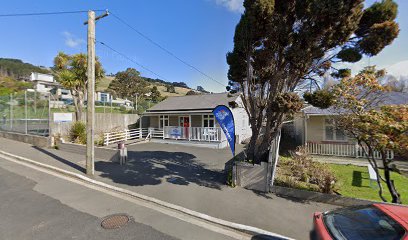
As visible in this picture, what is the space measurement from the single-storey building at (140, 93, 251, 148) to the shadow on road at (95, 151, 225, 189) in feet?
14.8

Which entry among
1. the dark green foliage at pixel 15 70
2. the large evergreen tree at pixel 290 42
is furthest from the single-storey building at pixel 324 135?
the dark green foliage at pixel 15 70

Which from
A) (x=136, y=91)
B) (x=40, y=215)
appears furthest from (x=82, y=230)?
(x=136, y=91)

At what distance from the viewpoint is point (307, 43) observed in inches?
235

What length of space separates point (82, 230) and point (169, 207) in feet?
7.12

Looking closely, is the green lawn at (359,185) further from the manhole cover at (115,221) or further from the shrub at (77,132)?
the shrub at (77,132)

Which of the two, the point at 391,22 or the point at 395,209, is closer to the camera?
the point at 395,209

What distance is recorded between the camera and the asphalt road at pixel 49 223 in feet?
14.5

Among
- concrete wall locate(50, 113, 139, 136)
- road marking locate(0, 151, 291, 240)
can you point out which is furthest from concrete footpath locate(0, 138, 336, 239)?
concrete wall locate(50, 113, 139, 136)

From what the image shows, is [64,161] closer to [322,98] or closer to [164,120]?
[164,120]

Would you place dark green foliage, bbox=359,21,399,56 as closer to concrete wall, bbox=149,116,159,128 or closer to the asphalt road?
the asphalt road

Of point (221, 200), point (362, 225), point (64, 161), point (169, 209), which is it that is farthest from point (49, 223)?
point (64, 161)

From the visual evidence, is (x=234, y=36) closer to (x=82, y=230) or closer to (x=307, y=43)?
(x=307, y=43)

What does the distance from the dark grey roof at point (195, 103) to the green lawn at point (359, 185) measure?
34.3 feet

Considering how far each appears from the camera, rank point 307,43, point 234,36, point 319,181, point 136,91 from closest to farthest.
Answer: point 307,43, point 319,181, point 234,36, point 136,91
